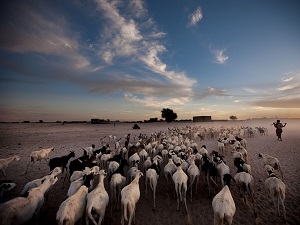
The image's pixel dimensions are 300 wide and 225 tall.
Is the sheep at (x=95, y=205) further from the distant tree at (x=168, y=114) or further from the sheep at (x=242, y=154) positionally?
the distant tree at (x=168, y=114)

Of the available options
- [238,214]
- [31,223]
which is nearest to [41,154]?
[31,223]

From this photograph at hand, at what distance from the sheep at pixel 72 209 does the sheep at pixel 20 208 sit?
104 centimetres

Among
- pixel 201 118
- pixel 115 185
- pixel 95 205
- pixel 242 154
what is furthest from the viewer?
pixel 201 118

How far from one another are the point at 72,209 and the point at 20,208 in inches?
60.3

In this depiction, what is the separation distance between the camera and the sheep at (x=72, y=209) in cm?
518

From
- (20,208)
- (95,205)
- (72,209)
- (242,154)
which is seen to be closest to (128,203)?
(95,205)

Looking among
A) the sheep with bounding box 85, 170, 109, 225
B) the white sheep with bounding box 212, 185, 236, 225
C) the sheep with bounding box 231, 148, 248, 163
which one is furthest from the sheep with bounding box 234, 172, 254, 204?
the sheep with bounding box 85, 170, 109, 225

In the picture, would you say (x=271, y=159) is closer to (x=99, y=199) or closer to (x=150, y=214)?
(x=150, y=214)

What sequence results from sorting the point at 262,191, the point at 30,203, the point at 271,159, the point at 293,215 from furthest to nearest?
the point at 271,159 < the point at 262,191 < the point at 293,215 < the point at 30,203

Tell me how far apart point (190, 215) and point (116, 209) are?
3.10 m

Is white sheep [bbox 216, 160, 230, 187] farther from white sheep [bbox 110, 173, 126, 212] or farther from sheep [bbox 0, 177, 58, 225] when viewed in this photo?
sheep [bbox 0, 177, 58, 225]

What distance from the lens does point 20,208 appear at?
17.8 ft

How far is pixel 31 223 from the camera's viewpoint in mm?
6766

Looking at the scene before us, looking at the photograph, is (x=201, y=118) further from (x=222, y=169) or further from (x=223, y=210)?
(x=223, y=210)
